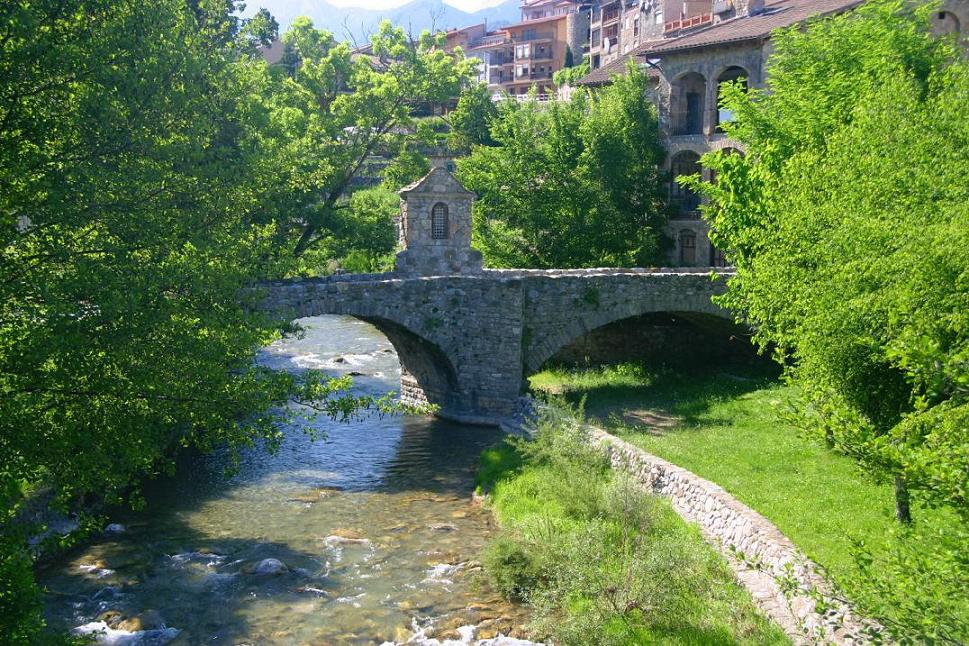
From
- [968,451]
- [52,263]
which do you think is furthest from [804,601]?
[52,263]

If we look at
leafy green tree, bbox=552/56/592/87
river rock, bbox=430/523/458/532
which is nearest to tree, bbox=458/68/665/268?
river rock, bbox=430/523/458/532

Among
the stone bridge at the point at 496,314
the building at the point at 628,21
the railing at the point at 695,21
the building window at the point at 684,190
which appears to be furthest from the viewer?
the building at the point at 628,21

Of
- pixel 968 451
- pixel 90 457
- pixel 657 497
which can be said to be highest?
pixel 968 451

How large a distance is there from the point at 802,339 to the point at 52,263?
10970 millimetres

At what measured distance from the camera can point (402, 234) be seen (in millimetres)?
28656

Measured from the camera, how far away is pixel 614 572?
1516 centimetres

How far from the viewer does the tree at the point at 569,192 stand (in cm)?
3800

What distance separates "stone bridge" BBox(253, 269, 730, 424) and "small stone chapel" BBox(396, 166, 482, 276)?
3.05 feet

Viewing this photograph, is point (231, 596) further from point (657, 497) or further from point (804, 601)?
point (804, 601)

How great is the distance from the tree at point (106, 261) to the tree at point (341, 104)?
16.0 meters

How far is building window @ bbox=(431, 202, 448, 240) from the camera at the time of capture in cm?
2817

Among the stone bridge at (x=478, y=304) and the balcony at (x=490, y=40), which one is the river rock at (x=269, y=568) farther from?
the balcony at (x=490, y=40)

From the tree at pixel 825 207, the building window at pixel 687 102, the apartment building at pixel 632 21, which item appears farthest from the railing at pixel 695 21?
the tree at pixel 825 207

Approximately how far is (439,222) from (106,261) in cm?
1746
